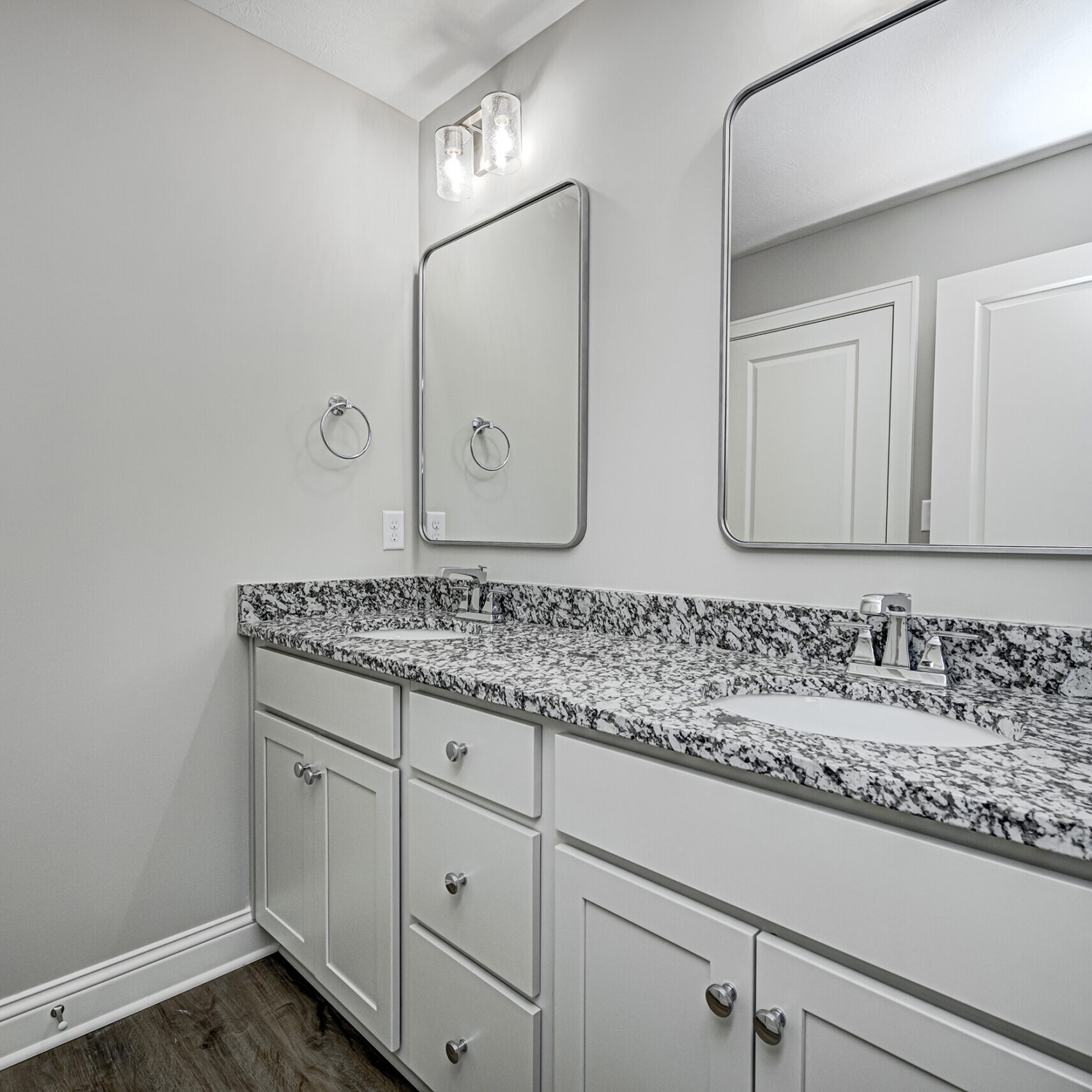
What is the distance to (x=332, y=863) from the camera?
1.50 meters

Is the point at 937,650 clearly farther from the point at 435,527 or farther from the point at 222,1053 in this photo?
the point at 222,1053

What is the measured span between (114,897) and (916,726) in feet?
5.68

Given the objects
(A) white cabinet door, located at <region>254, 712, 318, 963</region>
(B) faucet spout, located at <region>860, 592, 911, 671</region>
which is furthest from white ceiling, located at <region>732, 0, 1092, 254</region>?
(A) white cabinet door, located at <region>254, 712, 318, 963</region>

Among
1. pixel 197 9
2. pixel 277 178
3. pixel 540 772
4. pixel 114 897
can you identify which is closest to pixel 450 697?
pixel 540 772

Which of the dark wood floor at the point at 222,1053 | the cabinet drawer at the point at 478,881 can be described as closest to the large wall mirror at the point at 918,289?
the cabinet drawer at the point at 478,881

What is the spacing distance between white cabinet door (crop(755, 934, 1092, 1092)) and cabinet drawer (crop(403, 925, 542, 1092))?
0.42 m

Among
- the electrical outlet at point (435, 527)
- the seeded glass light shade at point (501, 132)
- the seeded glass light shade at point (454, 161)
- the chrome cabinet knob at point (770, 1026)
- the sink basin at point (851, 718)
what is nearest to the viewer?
the chrome cabinet knob at point (770, 1026)

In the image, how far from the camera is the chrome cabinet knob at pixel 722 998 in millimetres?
813

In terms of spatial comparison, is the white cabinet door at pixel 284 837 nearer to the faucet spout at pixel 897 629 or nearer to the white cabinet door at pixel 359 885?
the white cabinet door at pixel 359 885

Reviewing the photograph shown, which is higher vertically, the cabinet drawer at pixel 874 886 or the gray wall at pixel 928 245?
the gray wall at pixel 928 245

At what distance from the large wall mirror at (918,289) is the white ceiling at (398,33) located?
754 mm

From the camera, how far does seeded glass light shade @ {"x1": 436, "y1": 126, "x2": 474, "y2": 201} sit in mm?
1951

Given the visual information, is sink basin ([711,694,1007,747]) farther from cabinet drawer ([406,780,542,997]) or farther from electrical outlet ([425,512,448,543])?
electrical outlet ([425,512,448,543])

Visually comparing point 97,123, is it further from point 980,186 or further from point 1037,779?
point 1037,779
